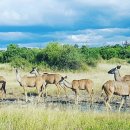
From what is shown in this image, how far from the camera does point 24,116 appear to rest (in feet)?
49.6

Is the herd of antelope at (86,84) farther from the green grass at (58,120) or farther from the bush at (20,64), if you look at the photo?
the bush at (20,64)

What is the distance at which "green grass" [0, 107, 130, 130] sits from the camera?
13984 mm

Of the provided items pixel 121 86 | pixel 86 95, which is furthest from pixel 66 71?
pixel 121 86

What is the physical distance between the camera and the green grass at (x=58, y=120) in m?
14.0

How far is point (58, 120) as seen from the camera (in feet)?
48.4

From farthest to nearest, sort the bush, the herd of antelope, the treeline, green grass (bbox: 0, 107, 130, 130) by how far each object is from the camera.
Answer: the bush
the treeline
the herd of antelope
green grass (bbox: 0, 107, 130, 130)

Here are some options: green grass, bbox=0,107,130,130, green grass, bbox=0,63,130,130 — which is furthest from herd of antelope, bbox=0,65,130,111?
green grass, bbox=0,107,130,130

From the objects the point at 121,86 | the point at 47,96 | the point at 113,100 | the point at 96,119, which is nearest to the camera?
the point at 96,119

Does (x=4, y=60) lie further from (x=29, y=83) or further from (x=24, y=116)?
(x=24, y=116)

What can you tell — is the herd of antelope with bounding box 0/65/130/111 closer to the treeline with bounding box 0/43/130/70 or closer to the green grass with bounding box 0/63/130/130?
the green grass with bounding box 0/63/130/130

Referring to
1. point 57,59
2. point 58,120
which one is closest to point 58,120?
point 58,120

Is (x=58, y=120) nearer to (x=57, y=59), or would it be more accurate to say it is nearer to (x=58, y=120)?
(x=58, y=120)

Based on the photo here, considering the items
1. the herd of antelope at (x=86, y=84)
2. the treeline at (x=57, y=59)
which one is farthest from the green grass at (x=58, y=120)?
the treeline at (x=57, y=59)

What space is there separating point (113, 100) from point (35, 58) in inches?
1182
